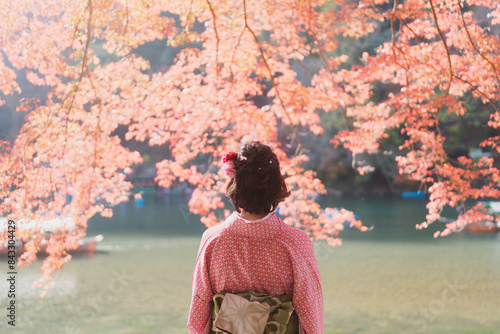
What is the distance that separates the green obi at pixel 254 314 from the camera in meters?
1.57

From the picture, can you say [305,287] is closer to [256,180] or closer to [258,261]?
[258,261]

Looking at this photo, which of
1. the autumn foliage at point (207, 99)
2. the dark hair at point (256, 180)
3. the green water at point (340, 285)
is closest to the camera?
the dark hair at point (256, 180)

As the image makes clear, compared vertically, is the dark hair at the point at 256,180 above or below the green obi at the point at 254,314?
above

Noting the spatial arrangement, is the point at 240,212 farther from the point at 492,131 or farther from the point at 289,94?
the point at 492,131

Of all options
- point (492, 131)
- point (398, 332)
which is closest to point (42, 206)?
point (398, 332)

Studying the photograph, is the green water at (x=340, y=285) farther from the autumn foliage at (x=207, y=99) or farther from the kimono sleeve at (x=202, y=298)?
the kimono sleeve at (x=202, y=298)

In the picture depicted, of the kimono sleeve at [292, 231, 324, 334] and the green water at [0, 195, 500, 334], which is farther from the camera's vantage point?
the green water at [0, 195, 500, 334]

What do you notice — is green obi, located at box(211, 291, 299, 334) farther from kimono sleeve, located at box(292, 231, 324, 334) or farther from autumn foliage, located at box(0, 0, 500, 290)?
autumn foliage, located at box(0, 0, 500, 290)

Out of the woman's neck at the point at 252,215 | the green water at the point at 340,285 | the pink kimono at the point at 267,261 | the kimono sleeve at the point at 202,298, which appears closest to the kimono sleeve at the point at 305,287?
the pink kimono at the point at 267,261

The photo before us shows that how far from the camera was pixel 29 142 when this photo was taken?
4.00m

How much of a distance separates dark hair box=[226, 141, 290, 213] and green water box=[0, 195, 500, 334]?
4.17 metres

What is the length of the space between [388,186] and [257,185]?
1712cm

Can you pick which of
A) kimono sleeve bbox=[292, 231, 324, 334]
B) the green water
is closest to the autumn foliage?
the green water

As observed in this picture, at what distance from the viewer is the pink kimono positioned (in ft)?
5.31
